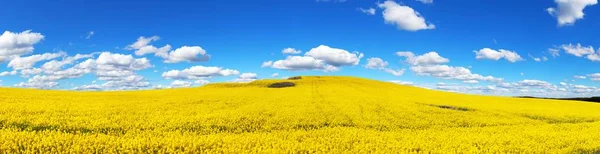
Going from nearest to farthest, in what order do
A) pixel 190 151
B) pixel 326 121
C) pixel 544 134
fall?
pixel 190 151
pixel 544 134
pixel 326 121

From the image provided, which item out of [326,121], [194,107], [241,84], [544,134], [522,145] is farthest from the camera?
[241,84]

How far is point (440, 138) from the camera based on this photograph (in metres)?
23.3

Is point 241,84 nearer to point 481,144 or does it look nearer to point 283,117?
point 283,117

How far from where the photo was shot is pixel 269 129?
25.0 meters

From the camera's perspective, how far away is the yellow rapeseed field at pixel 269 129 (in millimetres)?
17797

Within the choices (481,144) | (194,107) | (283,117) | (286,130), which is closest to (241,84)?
(194,107)

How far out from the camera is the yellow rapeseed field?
701 inches

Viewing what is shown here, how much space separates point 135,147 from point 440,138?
14.1 meters

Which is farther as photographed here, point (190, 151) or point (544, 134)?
point (544, 134)

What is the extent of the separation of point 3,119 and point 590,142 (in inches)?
1150

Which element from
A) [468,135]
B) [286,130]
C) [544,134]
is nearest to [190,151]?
[286,130]

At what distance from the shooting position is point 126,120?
2523 centimetres

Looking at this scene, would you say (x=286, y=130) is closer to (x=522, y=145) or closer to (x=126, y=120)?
(x=126, y=120)

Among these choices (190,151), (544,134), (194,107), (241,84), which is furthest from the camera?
(241,84)
